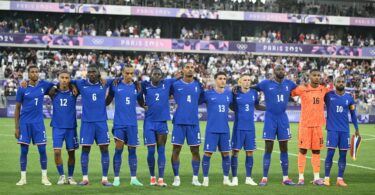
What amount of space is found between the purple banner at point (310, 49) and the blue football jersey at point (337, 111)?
134 ft

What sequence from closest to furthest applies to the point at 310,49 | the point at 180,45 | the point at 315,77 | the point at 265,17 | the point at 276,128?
the point at 276,128, the point at 315,77, the point at 180,45, the point at 310,49, the point at 265,17

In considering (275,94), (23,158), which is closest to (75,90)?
(23,158)

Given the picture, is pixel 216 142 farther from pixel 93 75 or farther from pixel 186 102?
pixel 93 75

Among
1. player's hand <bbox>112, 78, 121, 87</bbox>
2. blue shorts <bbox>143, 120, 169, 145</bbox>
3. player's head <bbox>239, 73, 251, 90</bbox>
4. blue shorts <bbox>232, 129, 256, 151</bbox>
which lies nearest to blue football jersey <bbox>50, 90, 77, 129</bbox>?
player's hand <bbox>112, 78, 121, 87</bbox>

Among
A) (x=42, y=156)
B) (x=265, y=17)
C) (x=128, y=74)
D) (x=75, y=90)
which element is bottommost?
(x=42, y=156)

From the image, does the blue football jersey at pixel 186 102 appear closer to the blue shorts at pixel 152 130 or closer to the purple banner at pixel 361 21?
the blue shorts at pixel 152 130

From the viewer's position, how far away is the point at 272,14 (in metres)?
58.7

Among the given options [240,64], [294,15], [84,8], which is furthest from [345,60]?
[84,8]

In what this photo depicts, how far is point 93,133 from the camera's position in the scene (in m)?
14.9

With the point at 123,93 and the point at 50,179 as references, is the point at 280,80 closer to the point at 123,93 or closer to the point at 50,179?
the point at 123,93

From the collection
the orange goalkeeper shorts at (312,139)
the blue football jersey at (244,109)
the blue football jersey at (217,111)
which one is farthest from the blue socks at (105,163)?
the orange goalkeeper shorts at (312,139)

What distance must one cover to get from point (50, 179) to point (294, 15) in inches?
1811

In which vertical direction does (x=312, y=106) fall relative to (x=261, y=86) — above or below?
below

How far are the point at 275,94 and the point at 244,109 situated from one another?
32.1 inches
